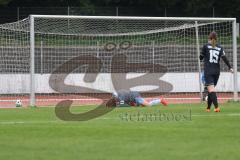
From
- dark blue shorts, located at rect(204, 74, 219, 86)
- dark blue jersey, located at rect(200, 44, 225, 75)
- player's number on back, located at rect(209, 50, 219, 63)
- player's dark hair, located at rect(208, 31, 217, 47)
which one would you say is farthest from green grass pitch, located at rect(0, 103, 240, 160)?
player's dark hair, located at rect(208, 31, 217, 47)

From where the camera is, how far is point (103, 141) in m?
11.6

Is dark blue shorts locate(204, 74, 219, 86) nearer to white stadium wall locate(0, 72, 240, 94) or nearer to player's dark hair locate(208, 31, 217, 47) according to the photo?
player's dark hair locate(208, 31, 217, 47)

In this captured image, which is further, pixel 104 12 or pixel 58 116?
pixel 104 12

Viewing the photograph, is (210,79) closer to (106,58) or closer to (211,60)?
(211,60)

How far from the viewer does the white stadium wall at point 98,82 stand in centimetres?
2519

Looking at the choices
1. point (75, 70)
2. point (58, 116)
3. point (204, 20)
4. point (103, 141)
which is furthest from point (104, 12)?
point (103, 141)

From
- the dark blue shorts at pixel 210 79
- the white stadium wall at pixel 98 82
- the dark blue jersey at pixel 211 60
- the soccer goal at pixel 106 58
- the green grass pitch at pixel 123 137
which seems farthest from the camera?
the white stadium wall at pixel 98 82

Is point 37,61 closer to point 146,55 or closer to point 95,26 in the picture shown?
point 95,26

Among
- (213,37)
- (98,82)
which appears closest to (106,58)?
(98,82)

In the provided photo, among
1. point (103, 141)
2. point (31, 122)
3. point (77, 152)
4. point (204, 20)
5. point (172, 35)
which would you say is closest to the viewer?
point (77, 152)

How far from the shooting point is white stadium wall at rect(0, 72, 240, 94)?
25188 millimetres

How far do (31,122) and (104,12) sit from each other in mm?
28569

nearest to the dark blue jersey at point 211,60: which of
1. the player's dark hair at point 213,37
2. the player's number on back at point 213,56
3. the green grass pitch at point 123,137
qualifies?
the player's number on back at point 213,56

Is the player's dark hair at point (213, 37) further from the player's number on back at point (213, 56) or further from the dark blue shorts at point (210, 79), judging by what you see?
the dark blue shorts at point (210, 79)
